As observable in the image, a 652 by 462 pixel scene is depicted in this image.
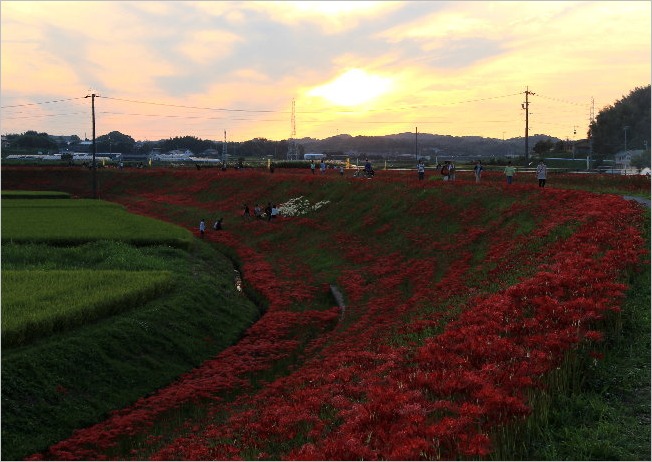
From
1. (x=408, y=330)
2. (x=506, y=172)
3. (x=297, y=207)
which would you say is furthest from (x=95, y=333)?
(x=297, y=207)

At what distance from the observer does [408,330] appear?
18.7 metres

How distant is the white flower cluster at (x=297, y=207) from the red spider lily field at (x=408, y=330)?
3392 millimetres

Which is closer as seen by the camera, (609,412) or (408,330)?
(609,412)

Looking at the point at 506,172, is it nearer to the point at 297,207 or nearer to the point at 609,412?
the point at 297,207

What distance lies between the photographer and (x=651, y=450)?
30.2 ft

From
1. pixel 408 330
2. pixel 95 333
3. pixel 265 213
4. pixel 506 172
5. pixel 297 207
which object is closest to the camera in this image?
pixel 408 330

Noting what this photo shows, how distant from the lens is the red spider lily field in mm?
10328

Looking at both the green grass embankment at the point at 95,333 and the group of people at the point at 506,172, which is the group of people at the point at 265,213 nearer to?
the group of people at the point at 506,172

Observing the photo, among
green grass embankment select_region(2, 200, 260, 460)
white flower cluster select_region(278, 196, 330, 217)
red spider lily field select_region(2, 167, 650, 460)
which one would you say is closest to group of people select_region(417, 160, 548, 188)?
red spider lily field select_region(2, 167, 650, 460)

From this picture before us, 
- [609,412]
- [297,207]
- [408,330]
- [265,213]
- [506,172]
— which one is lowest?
[408,330]

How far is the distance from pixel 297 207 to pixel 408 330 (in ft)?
116

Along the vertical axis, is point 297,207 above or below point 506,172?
below

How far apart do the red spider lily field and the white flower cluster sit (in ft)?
11.1

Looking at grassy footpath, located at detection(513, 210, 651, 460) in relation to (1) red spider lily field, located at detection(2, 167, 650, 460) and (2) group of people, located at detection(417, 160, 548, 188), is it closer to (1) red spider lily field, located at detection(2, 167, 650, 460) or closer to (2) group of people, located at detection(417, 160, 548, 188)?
(1) red spider lily field, located at detection(2, 167, 650, 460)
